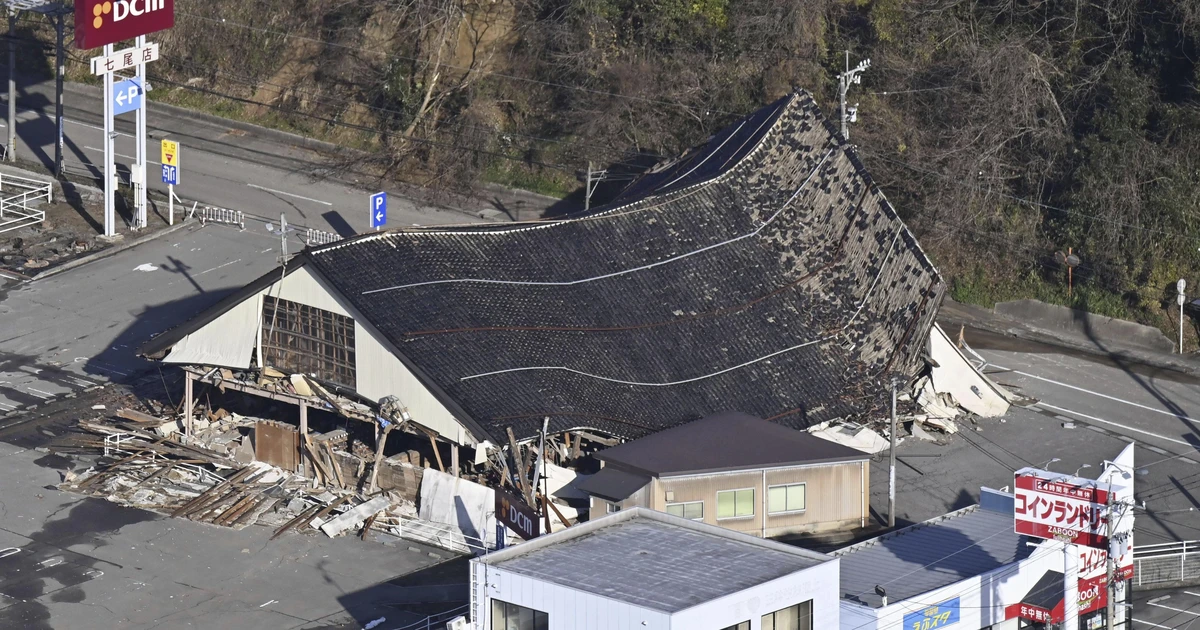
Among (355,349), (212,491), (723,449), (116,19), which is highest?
(116,19)

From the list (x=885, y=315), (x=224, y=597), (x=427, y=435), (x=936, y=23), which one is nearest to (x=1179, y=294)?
(x=885, y=315)

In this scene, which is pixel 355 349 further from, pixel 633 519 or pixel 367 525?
pixel 633 519

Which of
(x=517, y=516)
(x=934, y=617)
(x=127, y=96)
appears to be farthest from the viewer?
(x=127, y=96)

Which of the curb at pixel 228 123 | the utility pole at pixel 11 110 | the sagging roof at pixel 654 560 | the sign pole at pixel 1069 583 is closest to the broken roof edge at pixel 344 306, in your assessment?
the sagging roof at pixel 654 560

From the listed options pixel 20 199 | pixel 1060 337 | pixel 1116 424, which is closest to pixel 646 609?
pixel 1116 424

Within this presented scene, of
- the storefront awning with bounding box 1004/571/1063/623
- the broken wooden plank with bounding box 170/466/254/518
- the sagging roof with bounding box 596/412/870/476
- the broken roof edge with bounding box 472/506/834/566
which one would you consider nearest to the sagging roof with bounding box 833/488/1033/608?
the storefront awning with bounding box 1004/571/1063/623

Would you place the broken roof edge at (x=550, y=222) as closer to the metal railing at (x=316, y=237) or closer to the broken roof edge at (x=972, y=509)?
the metal railing at (x=316, y=237)

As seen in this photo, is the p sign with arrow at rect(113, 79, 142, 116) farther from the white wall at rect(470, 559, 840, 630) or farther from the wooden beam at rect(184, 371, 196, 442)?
the white wall at rect(470, 559, 840, 630)

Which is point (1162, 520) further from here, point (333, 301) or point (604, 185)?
point (604, 185)

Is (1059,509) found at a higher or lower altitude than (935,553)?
higher
